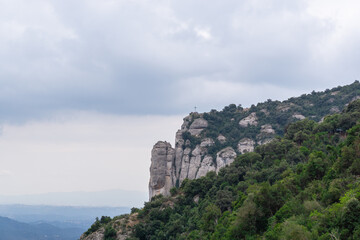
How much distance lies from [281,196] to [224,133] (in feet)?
246

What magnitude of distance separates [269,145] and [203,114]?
53.8 m

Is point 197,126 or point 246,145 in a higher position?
point 197,126

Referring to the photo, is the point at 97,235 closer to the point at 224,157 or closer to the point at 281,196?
the point at 281,196

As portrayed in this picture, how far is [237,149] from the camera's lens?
359 feet

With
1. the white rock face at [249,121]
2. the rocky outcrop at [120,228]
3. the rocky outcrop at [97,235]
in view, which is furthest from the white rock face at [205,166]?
the rocky outcrop at [97,235]

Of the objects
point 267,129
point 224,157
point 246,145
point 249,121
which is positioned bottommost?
point 224,157

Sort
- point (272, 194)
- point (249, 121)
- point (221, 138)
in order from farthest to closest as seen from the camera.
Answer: point (249, 121), point (221, 138), point (272, 194)

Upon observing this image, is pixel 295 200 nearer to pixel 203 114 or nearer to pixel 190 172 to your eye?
pixel 190 172

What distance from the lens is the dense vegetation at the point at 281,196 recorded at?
109 ft

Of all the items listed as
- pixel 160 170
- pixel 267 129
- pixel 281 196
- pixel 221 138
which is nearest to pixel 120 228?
pixel 281 196

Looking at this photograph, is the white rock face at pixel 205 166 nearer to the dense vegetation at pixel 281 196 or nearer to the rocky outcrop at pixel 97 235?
the dense vegetation at pixel 281 196

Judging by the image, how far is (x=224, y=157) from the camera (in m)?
103

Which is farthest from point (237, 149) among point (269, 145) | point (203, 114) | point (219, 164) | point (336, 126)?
point (336, 126)

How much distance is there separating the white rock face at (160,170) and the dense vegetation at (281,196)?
28.3 metres
